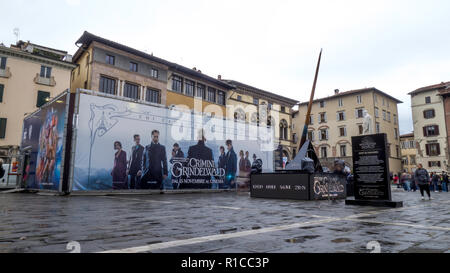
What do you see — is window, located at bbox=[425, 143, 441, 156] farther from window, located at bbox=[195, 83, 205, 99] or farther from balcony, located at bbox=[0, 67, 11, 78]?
balcony, located at bbox=[0, 67, 11, 78]

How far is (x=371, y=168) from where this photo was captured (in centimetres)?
956

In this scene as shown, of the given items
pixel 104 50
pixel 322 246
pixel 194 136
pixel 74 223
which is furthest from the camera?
pixel 104 50

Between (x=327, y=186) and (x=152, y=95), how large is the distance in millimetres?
20472

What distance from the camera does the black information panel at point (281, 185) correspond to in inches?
476

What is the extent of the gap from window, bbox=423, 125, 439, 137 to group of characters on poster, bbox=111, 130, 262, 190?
3538 cm

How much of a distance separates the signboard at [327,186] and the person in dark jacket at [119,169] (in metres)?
9.57

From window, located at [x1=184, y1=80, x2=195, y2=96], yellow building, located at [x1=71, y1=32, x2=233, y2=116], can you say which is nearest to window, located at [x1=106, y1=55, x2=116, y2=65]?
yellow building, located at [x1=71, y1=32, x2=233, y2=116]

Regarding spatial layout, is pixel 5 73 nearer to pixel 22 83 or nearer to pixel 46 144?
pixel 22 83

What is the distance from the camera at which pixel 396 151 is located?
163 feet

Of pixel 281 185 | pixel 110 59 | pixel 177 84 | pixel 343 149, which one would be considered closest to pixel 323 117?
pixel 343 149
